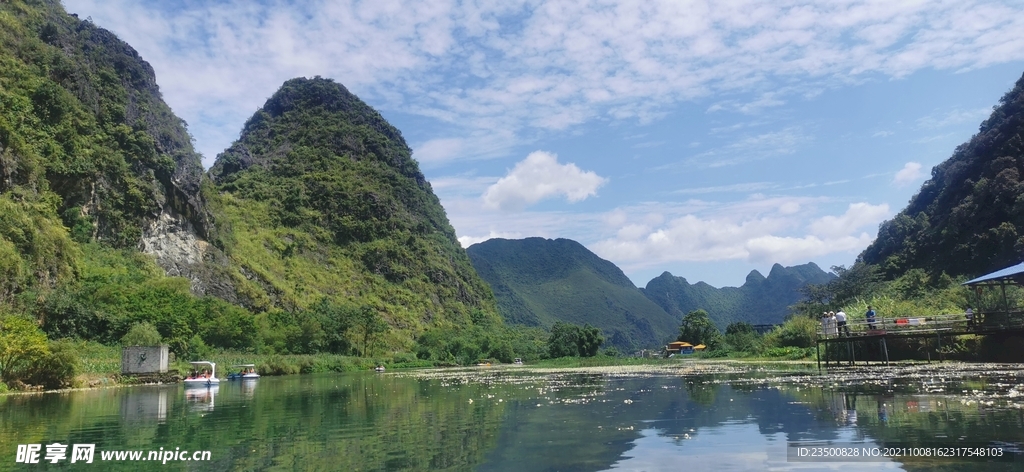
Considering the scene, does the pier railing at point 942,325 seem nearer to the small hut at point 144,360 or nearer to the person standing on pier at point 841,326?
the person standing on pier at point 841,326

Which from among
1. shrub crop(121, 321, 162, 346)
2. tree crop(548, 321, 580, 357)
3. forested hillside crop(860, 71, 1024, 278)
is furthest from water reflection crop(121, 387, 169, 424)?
tree crop(548, 321, 580, 357)

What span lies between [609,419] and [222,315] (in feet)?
175

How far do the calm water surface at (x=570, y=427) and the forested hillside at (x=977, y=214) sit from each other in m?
47.3

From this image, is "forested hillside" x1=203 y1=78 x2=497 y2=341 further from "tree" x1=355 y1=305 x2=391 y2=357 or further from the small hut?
the small hut

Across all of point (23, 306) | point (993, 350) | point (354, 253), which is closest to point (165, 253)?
point (23, 306)

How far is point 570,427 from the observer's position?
1312 cm

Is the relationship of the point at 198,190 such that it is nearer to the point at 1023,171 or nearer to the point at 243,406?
the point at 243,406

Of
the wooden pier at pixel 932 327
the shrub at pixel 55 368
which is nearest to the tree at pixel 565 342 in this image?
the wooden pier at pixel 932 327

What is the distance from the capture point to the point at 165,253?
2630 inches

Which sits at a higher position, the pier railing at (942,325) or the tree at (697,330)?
the pier railing at (942,325)

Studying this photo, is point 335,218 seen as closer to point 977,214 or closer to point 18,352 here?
point 18,352

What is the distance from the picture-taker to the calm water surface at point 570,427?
9664 millimetres

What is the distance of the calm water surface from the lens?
9664mm

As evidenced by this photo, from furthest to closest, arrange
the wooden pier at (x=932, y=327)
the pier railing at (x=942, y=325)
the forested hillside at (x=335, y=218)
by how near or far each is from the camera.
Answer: the forested hillside at (x=335, y=218)
the wooden pier at (x=932, y=327)
the pier railing at (x=942, y=325)
